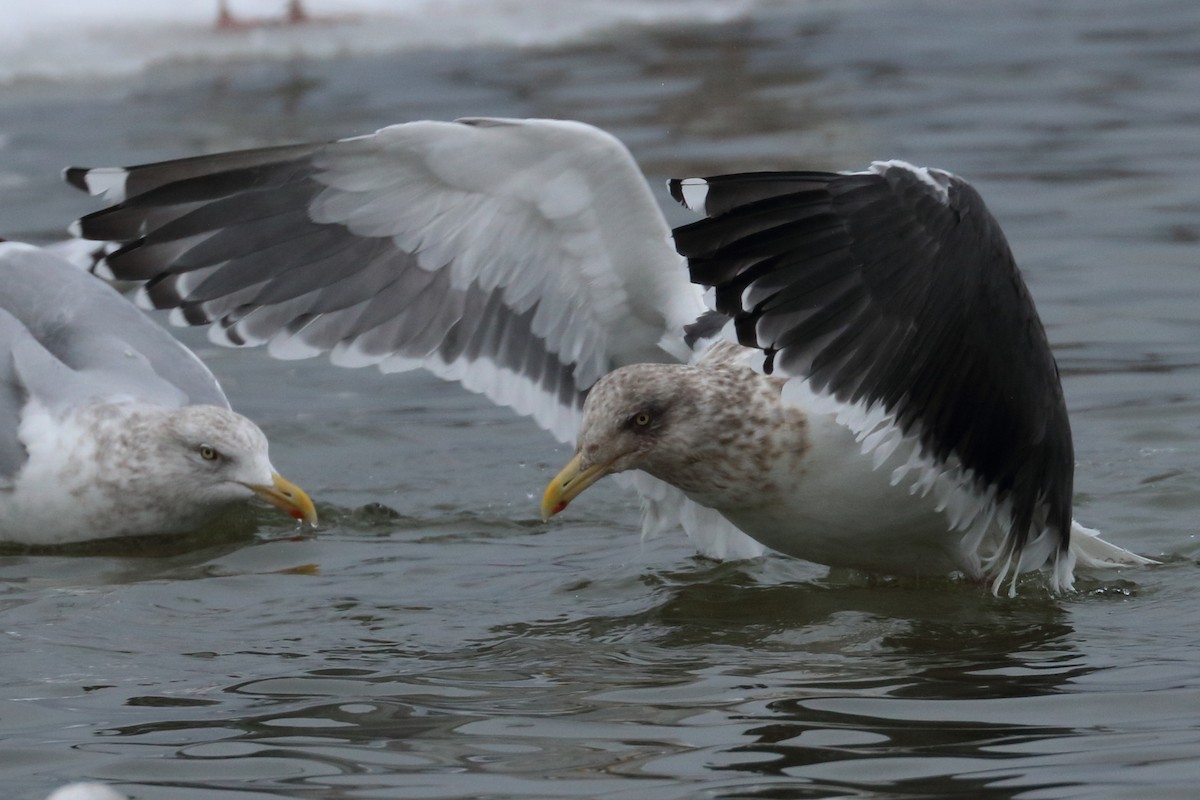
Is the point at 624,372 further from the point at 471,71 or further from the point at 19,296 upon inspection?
the point at 471,71

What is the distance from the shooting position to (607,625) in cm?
547

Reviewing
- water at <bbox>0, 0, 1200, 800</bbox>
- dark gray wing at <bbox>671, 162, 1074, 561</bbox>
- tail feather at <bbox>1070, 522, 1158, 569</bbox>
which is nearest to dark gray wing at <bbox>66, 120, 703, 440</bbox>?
water at <bbox>0, 0, 1200, 800</bbox>

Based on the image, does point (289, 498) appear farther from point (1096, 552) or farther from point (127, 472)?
point (1096, 552)

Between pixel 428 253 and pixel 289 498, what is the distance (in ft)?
2.96

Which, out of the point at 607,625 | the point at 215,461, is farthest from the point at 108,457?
the point at 607,625

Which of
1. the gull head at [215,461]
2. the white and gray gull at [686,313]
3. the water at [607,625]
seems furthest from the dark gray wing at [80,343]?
the white and gray gull at [686,313]

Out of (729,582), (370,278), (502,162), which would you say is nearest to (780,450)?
(729,582)

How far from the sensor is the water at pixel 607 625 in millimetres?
4168

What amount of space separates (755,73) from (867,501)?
8839 millimetres

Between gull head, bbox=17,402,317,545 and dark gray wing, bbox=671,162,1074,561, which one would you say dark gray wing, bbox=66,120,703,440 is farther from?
A: dark gray wing, bbox=671,162,1074,561

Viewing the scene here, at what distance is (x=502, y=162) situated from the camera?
5711mm

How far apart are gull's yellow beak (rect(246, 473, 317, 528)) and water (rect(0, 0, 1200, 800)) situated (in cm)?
12

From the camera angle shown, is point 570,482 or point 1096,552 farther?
point 1096,552

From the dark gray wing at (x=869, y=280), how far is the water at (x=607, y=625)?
694mm
